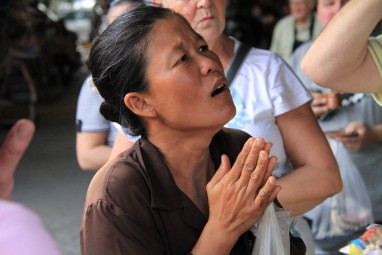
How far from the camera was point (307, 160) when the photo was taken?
223 centimetres

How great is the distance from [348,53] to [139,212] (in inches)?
31.2

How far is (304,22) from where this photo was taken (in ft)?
21.0

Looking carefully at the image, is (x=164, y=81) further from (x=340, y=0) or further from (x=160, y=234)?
(x=340, y=0)

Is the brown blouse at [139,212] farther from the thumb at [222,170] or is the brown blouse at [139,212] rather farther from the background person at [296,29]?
the background person at [296,29]

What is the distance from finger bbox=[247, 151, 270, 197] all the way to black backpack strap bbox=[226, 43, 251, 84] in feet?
2.46

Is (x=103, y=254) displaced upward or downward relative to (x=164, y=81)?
downward

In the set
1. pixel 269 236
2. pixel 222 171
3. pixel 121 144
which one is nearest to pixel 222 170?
pixel 222 171

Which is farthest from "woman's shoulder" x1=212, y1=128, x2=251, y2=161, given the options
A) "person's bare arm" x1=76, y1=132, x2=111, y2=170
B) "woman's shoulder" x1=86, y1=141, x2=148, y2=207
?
"person's bare arm" x1=76, y1=132, x2=111, y2=170

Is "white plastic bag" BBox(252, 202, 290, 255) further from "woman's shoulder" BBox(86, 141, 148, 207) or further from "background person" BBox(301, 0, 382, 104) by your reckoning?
"background person" BBox(301, 0, 382, 104)

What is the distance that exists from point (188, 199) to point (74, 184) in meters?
5.26

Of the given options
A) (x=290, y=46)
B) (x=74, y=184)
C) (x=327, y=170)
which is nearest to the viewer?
(x=327, y=170)

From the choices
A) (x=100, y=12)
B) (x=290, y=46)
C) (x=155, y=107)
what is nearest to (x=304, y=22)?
(x=290, y=46)

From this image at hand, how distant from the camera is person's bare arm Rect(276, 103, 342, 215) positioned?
2.19 metres

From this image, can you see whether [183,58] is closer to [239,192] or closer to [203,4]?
[239,192]
